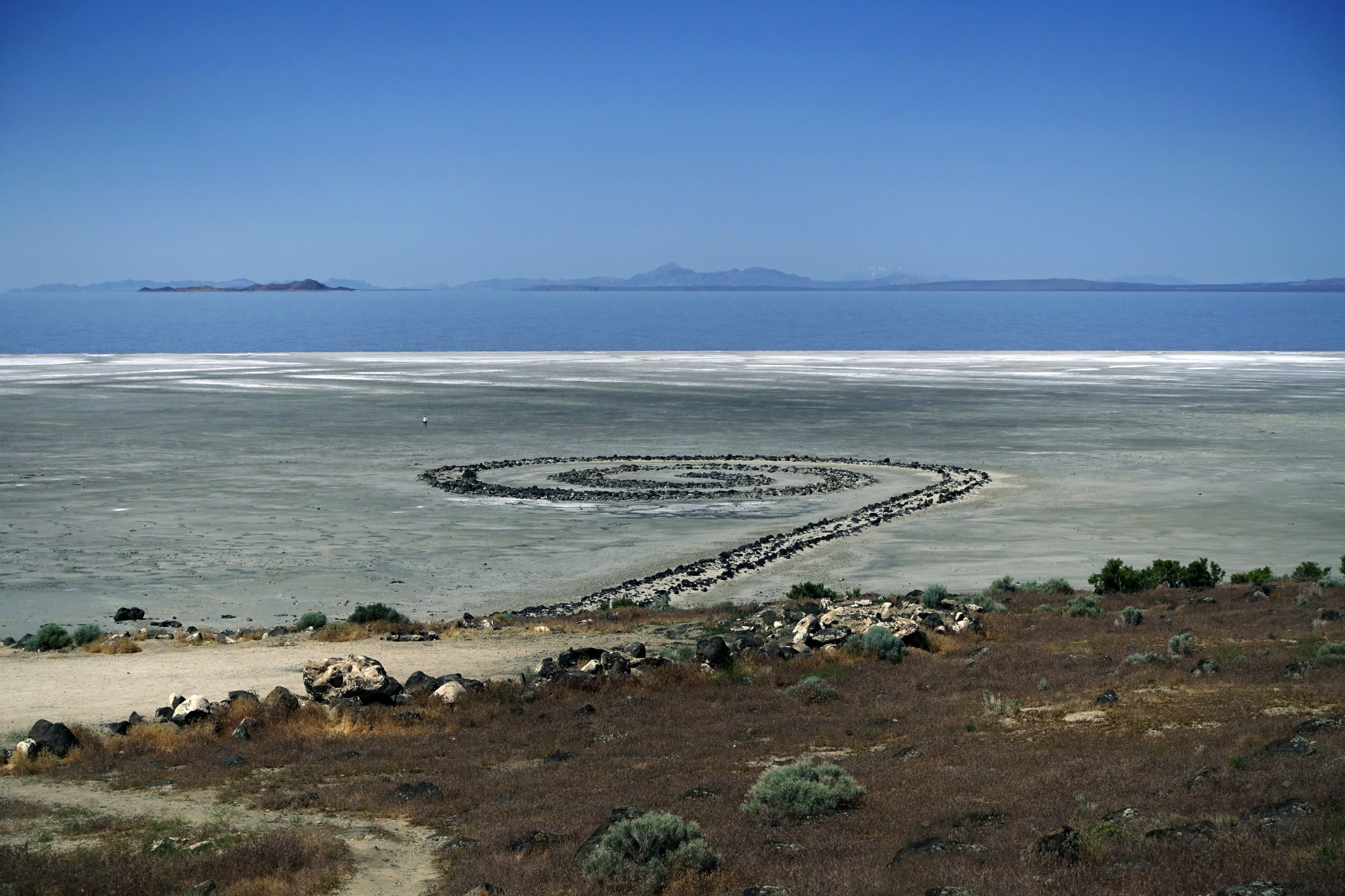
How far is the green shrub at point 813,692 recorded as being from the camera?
18703 mm

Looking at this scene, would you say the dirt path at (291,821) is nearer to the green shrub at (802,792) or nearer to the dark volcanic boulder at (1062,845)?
the green shrub at (802,792)

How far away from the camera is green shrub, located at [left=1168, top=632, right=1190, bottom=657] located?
1927 centimetres

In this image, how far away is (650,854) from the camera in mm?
10359

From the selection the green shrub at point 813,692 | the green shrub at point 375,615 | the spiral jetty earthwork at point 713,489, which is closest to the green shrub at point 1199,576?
the spiral jetty earthwork at point 713,489

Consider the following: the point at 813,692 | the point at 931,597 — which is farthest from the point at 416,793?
the point at 931,597

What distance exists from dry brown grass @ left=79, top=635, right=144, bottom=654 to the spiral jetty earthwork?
321 inches

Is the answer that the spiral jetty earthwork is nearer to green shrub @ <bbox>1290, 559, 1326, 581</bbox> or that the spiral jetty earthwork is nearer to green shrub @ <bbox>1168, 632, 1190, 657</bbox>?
green shrub @ <bbox>1290, 559, 1326, 581</bbox>

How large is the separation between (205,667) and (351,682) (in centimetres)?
452

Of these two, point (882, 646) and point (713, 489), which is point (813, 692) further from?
point (713, 489)

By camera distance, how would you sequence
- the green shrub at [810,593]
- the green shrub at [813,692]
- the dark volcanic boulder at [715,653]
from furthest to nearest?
1. the green shrub at [810,593]
2. the dark volcanic boulder at [715,653]
3. the green shrub at [813,692]

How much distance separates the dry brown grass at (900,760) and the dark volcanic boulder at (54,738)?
1.08 feet

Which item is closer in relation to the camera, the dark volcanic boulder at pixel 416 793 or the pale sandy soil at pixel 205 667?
the dark volcanic boulder at pixel 416 793

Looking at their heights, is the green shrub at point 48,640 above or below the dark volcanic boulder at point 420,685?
below

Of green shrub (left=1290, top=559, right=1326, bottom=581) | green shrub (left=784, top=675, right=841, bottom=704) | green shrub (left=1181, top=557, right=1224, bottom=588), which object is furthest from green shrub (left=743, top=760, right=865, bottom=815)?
green shrub (left=1290, top=559, right=1326, bottom=581)
